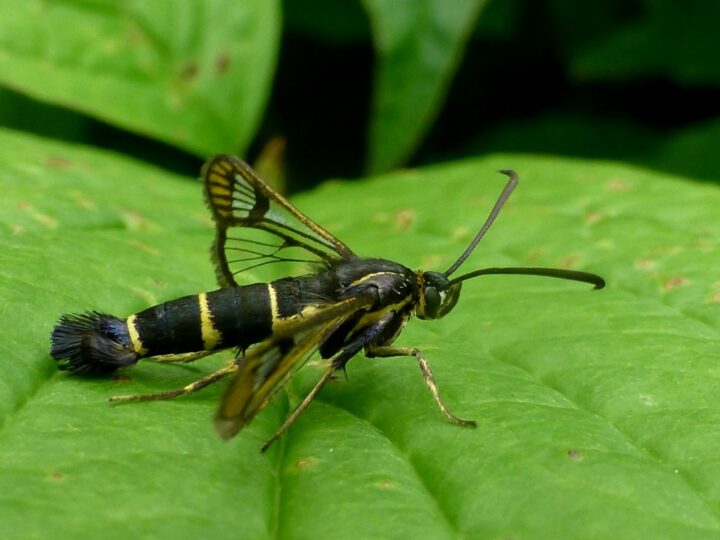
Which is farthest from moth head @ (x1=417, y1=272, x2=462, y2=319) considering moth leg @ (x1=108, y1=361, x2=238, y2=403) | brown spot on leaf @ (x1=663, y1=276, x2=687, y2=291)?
brown spot on leaf @ (x1=663, y1=276, x2=687, y2=291)

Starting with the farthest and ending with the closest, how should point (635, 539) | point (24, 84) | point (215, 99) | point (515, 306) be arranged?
point (215, 99) → point (24, 84) → point (515, 306) → point (635, 539)

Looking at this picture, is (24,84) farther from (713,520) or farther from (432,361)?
(713,520)

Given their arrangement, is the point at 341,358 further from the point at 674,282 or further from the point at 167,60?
the point at 167,60

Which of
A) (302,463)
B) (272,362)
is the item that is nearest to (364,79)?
(272,362)

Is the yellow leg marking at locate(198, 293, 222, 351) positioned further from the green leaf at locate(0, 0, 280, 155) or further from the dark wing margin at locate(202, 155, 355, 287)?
the green leaf at locate(0, 0, 280, 155)

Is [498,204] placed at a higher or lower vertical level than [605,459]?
higher

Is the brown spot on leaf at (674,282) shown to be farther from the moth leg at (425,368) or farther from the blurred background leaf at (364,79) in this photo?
the blurred background leaf at (364,79)

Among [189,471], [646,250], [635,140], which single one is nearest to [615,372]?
[646,250]

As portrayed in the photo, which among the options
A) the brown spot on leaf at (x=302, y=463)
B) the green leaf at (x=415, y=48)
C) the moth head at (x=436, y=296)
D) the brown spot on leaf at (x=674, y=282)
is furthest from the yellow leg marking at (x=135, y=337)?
the green leaf at (x=415, y=48)
